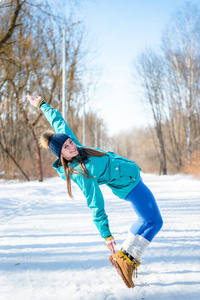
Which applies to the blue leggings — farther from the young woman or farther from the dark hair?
the dark hair

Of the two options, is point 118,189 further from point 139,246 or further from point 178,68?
point 178,68

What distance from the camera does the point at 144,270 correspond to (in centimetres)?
277

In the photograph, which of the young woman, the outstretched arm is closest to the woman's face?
the young woman

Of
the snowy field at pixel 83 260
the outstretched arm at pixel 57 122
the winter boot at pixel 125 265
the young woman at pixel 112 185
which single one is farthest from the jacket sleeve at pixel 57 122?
the snowy field at pixel 83 260

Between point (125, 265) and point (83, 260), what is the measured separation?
79 centimetres

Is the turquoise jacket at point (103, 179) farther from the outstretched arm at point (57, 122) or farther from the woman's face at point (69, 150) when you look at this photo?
the outstretched arm at point (57, 122)

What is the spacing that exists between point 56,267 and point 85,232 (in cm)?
138

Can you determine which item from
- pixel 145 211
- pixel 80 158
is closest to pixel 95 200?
pixel 80 158

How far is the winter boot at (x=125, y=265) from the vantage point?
92.9 inches

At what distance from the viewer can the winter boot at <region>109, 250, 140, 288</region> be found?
236cm

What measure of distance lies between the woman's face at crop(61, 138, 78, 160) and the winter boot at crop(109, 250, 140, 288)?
97 cm

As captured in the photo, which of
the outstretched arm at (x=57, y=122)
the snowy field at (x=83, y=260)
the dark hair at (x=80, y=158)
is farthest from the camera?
A: the outstretched arm at (x=57, y=122)

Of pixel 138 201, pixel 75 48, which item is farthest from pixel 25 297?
pixel 75 48

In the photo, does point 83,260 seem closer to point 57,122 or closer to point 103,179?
point 103,179
